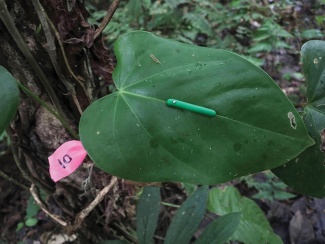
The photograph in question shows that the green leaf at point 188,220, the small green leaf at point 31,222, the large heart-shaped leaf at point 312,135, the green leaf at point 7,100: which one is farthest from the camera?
the small green leaf at point 31,222

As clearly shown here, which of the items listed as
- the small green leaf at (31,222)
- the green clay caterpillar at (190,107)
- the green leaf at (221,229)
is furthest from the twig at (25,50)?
the small green leaf at (31,222)

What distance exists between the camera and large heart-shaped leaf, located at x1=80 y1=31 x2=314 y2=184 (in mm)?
462

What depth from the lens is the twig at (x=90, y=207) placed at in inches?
30.2

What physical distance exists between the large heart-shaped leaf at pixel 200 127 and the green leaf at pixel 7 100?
94 mm

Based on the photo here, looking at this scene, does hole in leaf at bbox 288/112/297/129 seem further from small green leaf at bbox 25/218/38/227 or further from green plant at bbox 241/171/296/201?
small green leaf at bbox 25/218/38/227

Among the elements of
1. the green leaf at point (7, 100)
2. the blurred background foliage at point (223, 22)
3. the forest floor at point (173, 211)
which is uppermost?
the green leaf at point (7, 100)

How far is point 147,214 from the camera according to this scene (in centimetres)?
87

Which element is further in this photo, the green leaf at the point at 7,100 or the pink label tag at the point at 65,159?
the pink label tag at the point at 65,159

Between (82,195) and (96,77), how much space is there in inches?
11.7

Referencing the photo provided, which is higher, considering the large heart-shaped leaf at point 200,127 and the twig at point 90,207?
the large heart-shaped leaf at point 200,127

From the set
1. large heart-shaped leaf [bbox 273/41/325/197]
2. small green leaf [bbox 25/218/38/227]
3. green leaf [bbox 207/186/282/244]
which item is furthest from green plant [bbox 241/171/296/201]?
small green leaf [bbox 25/218/38/227]

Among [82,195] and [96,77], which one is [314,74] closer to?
[96,77]

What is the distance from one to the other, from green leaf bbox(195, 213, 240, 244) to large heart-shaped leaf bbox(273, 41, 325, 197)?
28 centimetres

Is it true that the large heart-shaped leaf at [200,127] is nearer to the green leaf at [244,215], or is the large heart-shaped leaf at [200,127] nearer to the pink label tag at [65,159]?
the pink label tag at [65,159]
